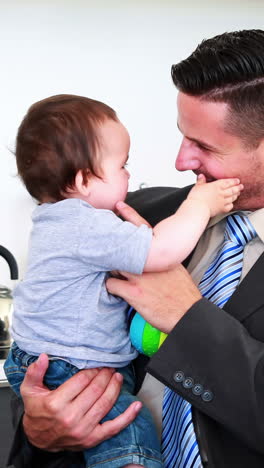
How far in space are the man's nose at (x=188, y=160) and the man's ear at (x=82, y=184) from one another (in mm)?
260

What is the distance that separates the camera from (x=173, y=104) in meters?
3.04

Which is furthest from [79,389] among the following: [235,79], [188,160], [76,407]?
[235,79]

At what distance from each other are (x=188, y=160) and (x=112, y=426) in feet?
1.83

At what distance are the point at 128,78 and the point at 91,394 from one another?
216cm

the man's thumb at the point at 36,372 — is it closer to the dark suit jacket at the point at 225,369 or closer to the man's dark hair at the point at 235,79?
the dark suit jacket at the point at 225,369

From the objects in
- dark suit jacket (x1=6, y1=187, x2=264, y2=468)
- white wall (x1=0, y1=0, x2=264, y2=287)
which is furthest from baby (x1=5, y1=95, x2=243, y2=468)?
white wall (x1=0, y1=0, x2=264, y2=287)

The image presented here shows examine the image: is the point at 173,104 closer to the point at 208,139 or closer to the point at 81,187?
the point at 208,139

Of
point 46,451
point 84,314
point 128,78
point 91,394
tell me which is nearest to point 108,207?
point 84,314

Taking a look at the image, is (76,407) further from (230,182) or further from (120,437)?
(230,182)

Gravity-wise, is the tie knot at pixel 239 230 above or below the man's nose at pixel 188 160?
below

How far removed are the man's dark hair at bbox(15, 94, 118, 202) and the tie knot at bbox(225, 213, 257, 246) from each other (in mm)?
289

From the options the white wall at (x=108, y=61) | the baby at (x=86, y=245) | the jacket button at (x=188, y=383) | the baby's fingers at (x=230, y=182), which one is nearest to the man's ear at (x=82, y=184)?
the baby at (x=86, y=245)

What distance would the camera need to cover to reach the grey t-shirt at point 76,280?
1.04 meters

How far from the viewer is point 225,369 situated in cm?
100
